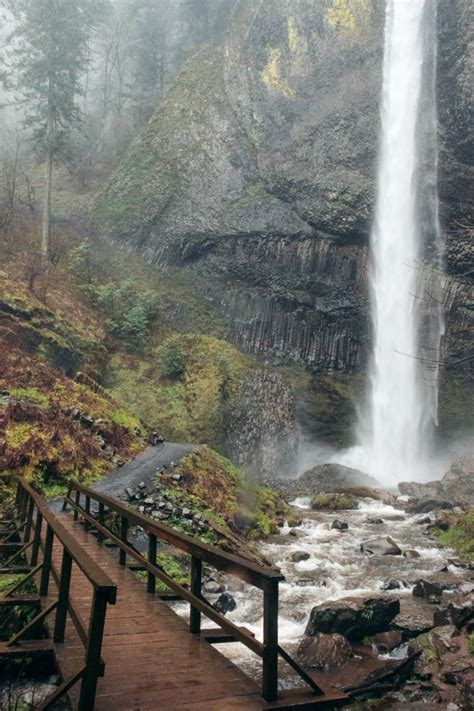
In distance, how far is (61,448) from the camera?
503 inches

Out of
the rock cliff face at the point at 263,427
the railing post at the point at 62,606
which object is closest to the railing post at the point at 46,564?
the railing post at the point at 62,606

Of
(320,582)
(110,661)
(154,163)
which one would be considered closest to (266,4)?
(154,163)

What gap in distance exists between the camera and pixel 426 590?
32.9 feet

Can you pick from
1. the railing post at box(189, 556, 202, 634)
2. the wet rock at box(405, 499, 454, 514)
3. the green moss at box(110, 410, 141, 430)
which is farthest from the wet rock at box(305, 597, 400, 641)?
the wet rock at box(405, 499, 454, 514)

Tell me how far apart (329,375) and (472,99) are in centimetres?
1732

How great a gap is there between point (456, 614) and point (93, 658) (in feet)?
22.8

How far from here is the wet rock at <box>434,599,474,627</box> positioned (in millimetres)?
8247

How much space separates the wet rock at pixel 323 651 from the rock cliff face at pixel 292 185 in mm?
24908

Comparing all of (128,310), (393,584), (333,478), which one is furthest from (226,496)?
(128,310)

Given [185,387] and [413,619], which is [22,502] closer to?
[413,619]

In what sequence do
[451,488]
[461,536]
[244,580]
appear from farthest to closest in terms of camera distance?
[451,488]
[461,536]
[244,580]

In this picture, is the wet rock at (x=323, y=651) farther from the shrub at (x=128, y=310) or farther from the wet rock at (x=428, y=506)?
the shrub at (x=128, y=310)

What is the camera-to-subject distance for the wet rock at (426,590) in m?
9.99

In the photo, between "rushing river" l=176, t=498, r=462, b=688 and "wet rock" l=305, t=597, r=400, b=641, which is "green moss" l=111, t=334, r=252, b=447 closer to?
"rushing river" l=176, t=498, r=462, b=688
